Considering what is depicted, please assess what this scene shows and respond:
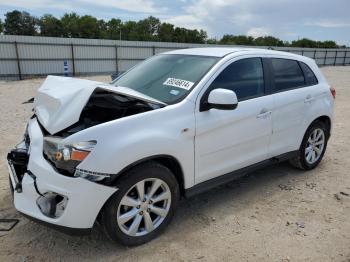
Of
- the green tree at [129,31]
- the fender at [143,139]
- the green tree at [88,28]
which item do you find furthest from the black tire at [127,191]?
the green tree at [88,28]

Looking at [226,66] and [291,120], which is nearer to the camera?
[226,66]

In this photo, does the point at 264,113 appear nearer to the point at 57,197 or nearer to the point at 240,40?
the point at 57,197

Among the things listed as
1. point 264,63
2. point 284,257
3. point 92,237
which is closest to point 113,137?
point 92,237

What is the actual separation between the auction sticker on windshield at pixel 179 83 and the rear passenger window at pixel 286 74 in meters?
1.33

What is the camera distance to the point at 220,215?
11.9 feet

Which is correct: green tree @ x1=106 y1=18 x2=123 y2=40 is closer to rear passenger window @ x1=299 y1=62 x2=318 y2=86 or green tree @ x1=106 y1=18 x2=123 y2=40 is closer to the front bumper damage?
rear passenger window @ x1=299 y1=62 x2=318 y2=86

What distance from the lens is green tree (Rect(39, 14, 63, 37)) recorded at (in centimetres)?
7488

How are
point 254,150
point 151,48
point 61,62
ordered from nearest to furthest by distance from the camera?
point 254,150, point 61,62, point 151,48

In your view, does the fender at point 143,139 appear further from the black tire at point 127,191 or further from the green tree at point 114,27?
the green tree at point 114,27

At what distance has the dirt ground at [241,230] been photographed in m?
2.94

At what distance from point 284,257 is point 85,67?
75.3 feet

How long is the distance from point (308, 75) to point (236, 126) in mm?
1799

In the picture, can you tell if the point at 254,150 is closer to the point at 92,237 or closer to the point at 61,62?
the point at 92,237

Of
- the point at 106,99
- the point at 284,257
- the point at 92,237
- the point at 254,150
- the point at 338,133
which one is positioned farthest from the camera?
the point at 338,133
